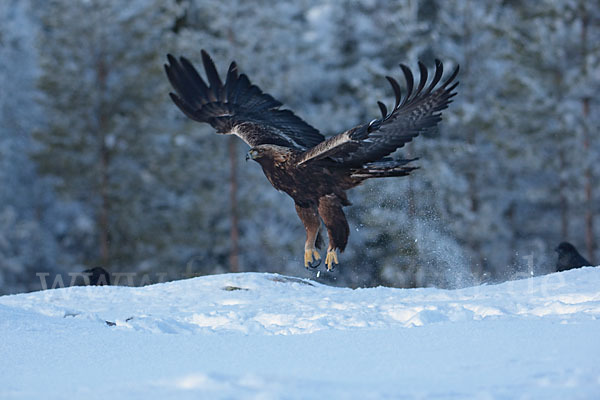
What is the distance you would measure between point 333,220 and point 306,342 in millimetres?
2774

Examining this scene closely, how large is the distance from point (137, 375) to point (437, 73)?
11.8ft

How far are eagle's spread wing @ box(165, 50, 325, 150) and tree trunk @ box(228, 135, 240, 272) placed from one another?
9766 mm

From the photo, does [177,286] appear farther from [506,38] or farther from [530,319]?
[506,38]

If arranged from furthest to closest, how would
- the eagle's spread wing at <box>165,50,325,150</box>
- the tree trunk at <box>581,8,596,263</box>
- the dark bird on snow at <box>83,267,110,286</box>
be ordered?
1. the tree trunk at <box>581,8,596,263</box>
2. the dark bird on snow at <box>83,267,110,286</box>
3. the eagle's spread wing at <box>165,50,325,150</box>

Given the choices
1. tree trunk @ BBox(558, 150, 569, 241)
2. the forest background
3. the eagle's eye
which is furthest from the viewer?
tree trunk @ BBox(558, 150, 569, 241)

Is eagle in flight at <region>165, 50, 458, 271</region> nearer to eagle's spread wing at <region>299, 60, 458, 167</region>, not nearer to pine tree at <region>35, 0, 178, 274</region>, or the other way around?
eagle's spread wing at <region>299, 60, 458, 167</region>

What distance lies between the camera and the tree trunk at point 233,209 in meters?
18.2

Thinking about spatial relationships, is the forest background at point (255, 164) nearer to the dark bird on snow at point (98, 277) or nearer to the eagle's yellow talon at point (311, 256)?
the dark bird on snow at point (98, 277)

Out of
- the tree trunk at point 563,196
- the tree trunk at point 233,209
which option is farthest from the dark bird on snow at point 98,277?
the tree trunk at point 563,196

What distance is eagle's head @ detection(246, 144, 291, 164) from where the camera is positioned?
703 cm

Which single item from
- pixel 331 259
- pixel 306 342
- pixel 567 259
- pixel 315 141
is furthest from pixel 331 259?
pixel 567 259

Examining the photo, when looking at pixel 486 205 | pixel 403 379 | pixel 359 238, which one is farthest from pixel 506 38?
pixel 403 379

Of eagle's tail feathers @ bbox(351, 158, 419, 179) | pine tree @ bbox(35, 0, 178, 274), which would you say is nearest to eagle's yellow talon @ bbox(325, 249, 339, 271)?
eagle's tail feathers @ bbox(351, 158, 419, 179)

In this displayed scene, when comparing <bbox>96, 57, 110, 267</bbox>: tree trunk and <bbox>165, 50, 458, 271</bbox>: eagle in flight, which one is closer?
<bbox>165, 50, 458, 271</bbox>: eagle in flight
